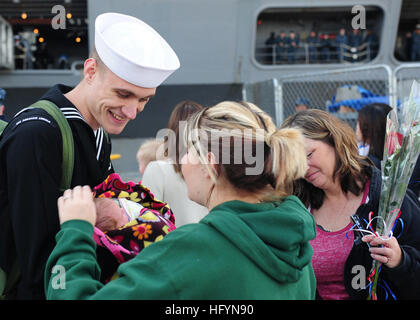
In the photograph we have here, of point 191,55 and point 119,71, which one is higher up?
point 119,71

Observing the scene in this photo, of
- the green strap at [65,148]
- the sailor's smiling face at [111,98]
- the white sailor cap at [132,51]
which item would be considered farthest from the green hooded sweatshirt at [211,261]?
the white sailor cap at [132,51]

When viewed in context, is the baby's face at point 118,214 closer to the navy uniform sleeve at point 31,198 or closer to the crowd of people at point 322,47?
the navy uniform sleeve at point 31,198

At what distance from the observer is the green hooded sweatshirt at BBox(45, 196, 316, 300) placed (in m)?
1.20

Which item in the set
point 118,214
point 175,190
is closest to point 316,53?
point 175,190

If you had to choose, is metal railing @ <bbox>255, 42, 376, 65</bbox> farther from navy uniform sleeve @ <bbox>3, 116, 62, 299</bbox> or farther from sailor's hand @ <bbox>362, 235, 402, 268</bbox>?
navy uniform sleeve @ <bbox>3, 116, 62, 299</bbox>

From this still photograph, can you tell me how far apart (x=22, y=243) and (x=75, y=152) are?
43 cm

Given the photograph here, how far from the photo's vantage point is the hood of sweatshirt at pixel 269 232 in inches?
49.9

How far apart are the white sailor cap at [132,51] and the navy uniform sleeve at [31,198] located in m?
0.45

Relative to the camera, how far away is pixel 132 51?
1818mm

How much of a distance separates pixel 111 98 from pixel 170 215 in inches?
26.0

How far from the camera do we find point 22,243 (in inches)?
60.6

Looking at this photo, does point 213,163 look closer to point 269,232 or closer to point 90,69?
point 269,232

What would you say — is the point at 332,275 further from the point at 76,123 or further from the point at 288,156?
the point at 76,123

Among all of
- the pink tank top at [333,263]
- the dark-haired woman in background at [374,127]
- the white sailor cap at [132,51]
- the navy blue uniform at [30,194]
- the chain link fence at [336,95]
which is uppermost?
the white sailor cap at [132,51]
